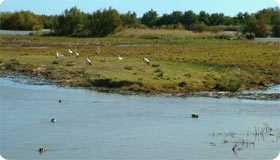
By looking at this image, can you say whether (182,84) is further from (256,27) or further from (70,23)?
(256,27)

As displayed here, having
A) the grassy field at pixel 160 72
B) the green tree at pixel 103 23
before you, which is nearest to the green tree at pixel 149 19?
the green tree at pixel 103 23

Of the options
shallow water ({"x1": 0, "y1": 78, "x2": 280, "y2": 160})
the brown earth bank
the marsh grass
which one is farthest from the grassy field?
the marsh grass

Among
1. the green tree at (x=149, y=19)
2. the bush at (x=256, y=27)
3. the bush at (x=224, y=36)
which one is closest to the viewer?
the bush at (x=224, y=36)

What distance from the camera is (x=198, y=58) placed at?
34.5m

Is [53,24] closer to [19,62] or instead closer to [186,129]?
[19,62]

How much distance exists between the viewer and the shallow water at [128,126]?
12672mm

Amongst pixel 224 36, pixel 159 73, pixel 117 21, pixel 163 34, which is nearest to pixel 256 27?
pixel 224 36

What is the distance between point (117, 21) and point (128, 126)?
5222cm

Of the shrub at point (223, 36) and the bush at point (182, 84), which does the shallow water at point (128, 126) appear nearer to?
the bush at point (182, 84)

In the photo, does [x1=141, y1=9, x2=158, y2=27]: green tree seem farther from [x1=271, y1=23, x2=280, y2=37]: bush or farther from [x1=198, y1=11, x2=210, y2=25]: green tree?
[x1=271, y1=23, x2=280, y2=37]: bush

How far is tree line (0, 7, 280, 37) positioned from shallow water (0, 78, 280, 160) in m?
44.7

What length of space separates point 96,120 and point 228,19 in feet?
276

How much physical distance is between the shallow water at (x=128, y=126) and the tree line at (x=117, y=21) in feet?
147

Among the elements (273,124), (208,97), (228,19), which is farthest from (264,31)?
(273,124)
